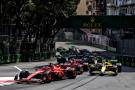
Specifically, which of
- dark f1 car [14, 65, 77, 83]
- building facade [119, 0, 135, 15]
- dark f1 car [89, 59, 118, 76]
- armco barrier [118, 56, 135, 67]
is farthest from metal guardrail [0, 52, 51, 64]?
building facade [119, 0, 135, 15]

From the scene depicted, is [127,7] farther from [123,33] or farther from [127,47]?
[127,47]

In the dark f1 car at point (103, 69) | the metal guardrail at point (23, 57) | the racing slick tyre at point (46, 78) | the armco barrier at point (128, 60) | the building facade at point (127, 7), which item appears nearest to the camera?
the racing slick tyre at point (46, 78)

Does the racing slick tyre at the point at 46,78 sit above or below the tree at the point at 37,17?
below

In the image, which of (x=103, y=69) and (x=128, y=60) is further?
(x=128, y=60)

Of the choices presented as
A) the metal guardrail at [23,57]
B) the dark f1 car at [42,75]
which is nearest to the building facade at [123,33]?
the metal guardrail at [23,57]

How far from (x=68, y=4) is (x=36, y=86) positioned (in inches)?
1609

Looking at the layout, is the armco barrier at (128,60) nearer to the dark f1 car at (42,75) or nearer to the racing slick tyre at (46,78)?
the dark f1 car at (42,75)

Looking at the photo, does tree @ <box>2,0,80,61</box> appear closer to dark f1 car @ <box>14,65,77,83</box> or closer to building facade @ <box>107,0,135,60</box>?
building facade @ <box>107,0,135,60</box>

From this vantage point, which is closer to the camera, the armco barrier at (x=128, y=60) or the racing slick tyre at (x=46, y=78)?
the racing slick tyre at (x=46, y=78)

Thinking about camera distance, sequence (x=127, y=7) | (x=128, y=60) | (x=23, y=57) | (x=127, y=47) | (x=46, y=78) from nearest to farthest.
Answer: (x=46, y=78)
(x=128, y=60)
(x=23, y=57)
(x=127, y=47)
(x=127, y=7)

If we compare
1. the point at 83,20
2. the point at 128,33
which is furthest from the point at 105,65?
the point at 128,33

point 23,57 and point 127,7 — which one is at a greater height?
point 127,7

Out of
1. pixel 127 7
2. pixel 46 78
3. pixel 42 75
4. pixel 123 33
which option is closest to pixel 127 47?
pixel 123 33

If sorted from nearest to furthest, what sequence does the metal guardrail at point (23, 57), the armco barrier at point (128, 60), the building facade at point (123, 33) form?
the armco barrier at point (128, 60)
the metal guardrail at point (23, 57)
the building facade at point (123, 33)
